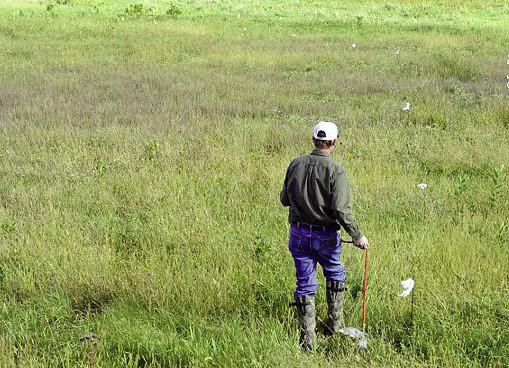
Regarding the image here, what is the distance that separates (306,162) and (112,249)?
2.28m

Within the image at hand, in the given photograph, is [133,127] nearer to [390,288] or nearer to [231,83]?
[231,83]

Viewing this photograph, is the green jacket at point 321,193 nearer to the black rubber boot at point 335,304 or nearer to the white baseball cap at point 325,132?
the white baseball cap at point 325,132

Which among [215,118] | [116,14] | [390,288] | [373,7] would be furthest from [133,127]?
[373,7]

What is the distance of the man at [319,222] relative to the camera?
3.46 metres

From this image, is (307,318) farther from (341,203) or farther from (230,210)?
(230,210)

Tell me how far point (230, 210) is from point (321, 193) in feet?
7.76

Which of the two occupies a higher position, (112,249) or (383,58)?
(383,58)

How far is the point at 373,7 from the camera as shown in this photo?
36.2 m

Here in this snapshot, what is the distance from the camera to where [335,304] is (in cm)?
369

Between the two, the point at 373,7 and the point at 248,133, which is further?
the point at 373,7

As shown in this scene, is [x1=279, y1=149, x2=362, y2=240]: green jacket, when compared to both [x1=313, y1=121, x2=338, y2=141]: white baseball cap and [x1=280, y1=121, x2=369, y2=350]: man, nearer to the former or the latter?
[x1=280, y1=121, x2=369, y2=350]: man

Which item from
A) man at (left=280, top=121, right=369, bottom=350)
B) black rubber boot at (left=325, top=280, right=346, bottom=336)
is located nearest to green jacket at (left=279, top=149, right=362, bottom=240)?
man at (left=280, top=121, right=369, bottom=350)

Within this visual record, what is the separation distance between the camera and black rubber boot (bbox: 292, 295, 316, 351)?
142 inches

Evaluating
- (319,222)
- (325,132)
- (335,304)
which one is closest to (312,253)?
(319,222)
